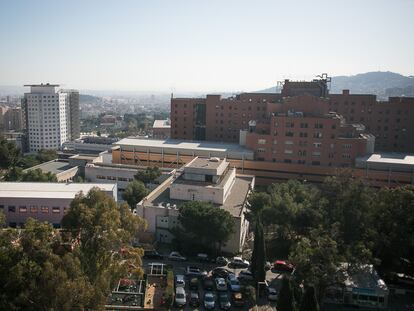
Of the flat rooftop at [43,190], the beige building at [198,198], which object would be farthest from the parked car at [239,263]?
the flat rooftop at [43,190]

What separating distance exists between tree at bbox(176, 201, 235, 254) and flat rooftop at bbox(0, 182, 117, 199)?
9784 mm

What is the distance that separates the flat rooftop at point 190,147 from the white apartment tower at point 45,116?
31.9 metres

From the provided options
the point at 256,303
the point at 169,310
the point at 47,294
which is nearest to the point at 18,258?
the point at 47,294

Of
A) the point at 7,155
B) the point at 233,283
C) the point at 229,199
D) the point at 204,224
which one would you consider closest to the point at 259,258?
the point at 233,283

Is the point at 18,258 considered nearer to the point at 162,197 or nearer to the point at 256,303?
the point at 256,303

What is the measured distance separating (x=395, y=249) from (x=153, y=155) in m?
31.3

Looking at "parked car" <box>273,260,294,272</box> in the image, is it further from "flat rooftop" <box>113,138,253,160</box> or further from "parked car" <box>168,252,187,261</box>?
"flat rooftop" <box>113,138,253,160</box>

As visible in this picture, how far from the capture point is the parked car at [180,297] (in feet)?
69.9

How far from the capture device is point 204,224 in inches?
1043

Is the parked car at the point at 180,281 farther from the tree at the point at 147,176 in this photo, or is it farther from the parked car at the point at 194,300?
the tree at the point at 147,176

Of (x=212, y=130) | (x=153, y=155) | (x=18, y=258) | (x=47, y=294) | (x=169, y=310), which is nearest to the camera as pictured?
(x=47, y=294)

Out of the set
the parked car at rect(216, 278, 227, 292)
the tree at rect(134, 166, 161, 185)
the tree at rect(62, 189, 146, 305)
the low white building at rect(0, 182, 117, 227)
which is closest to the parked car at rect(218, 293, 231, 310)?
the parked car at rect(216, 278, 227, 292)

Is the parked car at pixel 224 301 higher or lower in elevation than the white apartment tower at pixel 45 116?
lower

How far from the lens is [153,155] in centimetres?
4794
